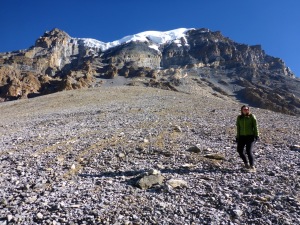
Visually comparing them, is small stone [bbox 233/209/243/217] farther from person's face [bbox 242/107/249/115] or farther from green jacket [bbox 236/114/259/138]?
person's face [bbox 242/107/249/115]

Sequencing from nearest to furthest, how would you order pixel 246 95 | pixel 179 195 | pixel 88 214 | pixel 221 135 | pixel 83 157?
pixel 88 214, pixel 179 195, pixel 83 157, pixel 221 135, pixel 246 95

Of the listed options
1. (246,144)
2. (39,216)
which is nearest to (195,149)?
(246,144)

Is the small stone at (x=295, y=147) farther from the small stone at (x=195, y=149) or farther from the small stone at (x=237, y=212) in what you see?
the small stone at (x=237, y=212)

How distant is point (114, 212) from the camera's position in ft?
24.6

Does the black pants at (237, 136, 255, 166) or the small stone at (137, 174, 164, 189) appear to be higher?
the black pants at (237, 136, 255, 166)

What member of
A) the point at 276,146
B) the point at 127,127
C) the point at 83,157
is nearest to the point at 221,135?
the point at 276,146

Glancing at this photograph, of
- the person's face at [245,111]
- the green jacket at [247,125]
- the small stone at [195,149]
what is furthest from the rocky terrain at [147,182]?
the person's face at [245,111]

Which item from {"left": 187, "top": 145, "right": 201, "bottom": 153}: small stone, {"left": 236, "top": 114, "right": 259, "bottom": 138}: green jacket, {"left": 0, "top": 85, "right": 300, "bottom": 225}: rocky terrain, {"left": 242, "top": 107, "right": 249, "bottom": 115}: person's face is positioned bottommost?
{"left": 0, "top": 85, "right": 300, "bottom": 225}: rocky terrain

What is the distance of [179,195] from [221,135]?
32.7ft

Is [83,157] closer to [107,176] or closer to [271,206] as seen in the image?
[107,176]

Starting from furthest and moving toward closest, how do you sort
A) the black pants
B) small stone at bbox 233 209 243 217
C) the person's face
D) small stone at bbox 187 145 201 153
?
small stone at bbox 187 145 201 153 → the person's face → the black pants → small stone at bbox 233 209 243 217

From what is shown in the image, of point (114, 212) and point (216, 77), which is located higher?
point (216, 77)

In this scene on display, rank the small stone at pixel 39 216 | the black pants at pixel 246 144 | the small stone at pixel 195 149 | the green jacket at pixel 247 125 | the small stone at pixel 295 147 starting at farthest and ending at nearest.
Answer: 1. the small stone at pixel 295 147
2. the small stone at pixel 195 149
3. the green jacket at pixel 247 125
4. the black pants at pixel 246 144
5. the small stone at pixel 39 216

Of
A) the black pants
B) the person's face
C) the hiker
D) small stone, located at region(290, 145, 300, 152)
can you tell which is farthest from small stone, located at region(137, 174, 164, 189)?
small stone, located at region(290, 145, 300, 152)
